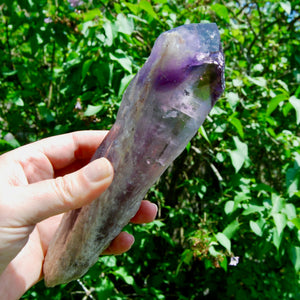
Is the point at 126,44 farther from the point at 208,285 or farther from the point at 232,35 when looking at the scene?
the point at 208,285

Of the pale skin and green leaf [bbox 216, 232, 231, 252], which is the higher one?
the pale skin

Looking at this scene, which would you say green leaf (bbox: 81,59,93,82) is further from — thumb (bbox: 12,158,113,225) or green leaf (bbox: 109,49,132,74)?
thumb (bbox: 12,158,113,225)

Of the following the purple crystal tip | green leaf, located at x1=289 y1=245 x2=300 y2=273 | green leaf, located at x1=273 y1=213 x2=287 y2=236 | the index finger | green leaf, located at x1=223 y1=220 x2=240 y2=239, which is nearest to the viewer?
the purple crystal tip

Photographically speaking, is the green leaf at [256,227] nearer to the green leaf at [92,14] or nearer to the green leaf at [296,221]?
the green leaf at [296,221]

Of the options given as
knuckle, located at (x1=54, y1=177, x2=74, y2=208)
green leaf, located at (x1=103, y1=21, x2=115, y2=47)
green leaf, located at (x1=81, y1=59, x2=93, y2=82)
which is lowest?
knuckle, located at (x1=54, y1=177, x2=74, y2=208)

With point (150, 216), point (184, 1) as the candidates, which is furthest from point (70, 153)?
point (184, 1)

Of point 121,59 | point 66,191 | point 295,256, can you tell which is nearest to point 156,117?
point 66,191

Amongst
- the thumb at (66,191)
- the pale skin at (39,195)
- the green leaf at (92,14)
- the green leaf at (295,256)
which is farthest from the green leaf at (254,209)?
the green leaf at (92,14)

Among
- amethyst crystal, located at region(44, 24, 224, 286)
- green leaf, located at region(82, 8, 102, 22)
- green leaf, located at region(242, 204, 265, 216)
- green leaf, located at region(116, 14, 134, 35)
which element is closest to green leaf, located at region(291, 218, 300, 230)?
green leaf, located at region(242, 204, 265, 216)
